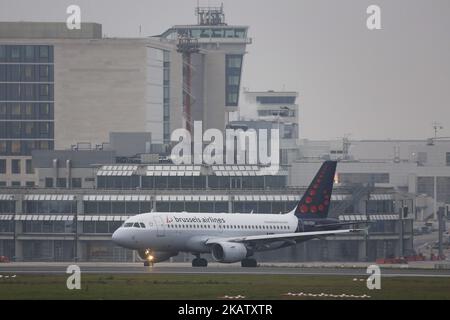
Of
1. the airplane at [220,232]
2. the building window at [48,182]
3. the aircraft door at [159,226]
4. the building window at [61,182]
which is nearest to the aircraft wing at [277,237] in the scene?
the airplane at [220,232]

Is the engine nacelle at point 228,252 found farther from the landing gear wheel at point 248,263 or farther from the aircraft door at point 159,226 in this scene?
the aircraft door at point 159,226

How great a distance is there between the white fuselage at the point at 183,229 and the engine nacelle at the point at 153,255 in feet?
4.19

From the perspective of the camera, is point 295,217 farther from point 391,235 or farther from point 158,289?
point 158,289

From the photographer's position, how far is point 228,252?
126 metres

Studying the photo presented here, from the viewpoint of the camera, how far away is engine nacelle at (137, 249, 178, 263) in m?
A: 127

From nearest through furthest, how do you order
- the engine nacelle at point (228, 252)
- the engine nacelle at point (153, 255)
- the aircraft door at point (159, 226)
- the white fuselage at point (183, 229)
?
the white fuselage at point (183, 229) → the aircraft door at point (159, 226) → the engine nacelle at point (228, 252) → the engine nacelle at point (153, 255)

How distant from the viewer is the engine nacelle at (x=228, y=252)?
127m

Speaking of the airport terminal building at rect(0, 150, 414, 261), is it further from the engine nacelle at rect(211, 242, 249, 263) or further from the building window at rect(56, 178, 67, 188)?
the engine nacelle at rect(211, 242, 249, 263)

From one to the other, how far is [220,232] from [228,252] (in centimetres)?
367

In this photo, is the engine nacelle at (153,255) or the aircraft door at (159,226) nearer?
the aircraft door at (159,226)

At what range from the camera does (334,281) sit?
95.2 metres
